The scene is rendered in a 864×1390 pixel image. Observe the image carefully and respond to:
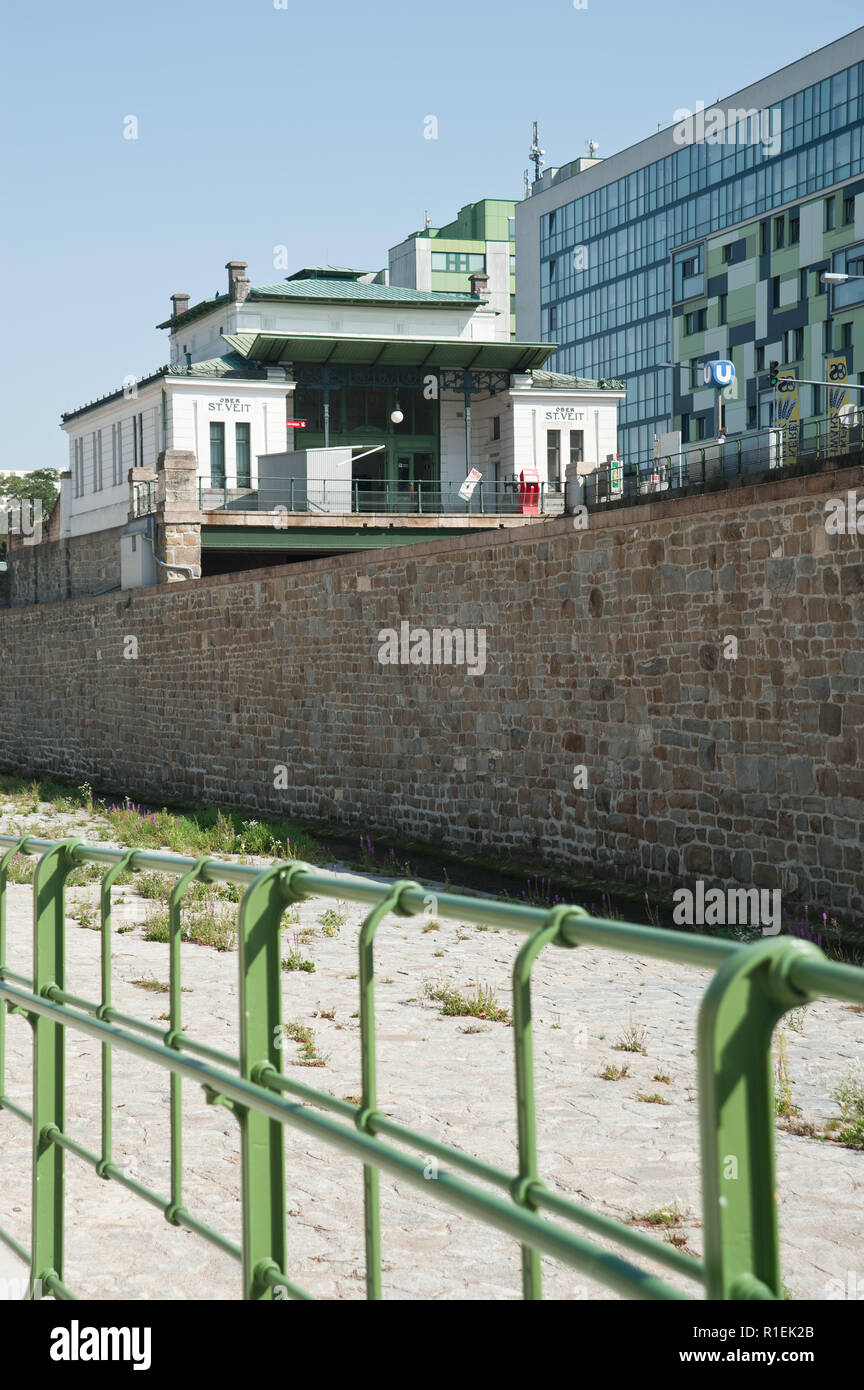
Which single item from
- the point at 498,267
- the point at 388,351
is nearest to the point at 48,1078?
the point at 388,351

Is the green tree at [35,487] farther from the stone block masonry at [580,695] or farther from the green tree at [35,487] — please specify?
the stone block masonry at [580,695]

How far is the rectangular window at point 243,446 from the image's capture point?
133 feet

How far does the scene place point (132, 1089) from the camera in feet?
23.0

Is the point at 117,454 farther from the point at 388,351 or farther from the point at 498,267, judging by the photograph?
the point at 498,267

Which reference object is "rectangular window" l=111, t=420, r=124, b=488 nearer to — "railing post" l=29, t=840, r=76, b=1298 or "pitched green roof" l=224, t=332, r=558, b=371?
"pitched green roof" l=224, t=332, r=558, b=371

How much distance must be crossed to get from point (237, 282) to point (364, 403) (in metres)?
5.86

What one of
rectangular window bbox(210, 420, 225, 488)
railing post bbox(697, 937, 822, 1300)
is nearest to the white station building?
rectangular window bbox(210, 420, 225, 488)

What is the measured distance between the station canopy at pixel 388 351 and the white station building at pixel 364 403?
0.16ft

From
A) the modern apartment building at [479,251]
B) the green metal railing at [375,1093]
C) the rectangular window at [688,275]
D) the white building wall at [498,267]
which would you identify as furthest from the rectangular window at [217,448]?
the white building wall at [498,267]

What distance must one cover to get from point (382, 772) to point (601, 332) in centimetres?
6758

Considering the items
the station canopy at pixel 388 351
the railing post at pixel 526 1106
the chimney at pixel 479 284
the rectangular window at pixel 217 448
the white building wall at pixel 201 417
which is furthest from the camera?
the chimney at pixel 479 284

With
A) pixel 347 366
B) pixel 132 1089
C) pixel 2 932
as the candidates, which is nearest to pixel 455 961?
pixel 132 1089
